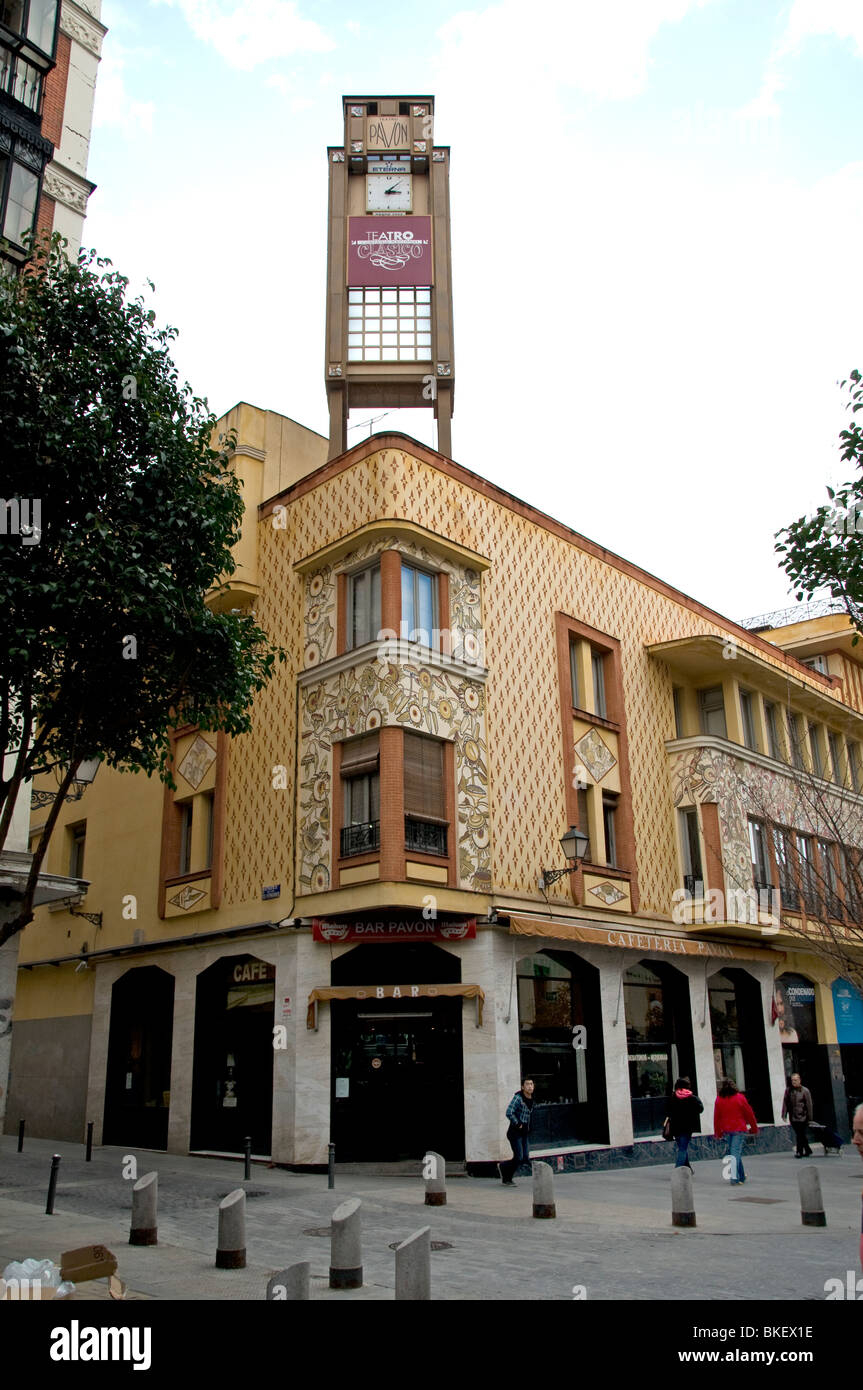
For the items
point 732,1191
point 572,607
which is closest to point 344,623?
point 572,607

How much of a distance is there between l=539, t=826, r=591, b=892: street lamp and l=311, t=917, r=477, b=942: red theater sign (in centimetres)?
225

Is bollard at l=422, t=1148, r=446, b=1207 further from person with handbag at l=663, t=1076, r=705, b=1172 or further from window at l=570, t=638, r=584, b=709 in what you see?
window at l=570, t=638, r=584, b=709

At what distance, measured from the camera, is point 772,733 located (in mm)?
29031

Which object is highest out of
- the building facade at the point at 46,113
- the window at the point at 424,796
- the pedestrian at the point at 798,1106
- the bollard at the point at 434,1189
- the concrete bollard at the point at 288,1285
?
the building facade at the point at 46,113

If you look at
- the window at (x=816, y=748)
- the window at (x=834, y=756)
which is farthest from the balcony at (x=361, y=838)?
the window at (x=834, y=756)

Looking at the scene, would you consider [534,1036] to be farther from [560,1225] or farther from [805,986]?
[805,986]

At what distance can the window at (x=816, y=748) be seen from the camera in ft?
102

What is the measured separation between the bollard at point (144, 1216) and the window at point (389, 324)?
1896 cm

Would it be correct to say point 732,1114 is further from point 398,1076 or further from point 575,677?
point 575,677

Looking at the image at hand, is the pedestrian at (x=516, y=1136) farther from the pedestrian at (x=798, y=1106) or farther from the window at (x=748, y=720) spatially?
the window at (x=748, y=720)

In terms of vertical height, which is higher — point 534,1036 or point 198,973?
point 198,973

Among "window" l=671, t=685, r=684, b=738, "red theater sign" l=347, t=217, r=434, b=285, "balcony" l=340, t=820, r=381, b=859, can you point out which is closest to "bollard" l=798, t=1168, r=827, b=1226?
"balcony" l=340, t=820, r=381, b=859

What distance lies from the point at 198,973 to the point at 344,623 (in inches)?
312

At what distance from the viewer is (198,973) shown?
21922 mm
